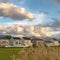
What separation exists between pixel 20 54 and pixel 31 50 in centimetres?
29


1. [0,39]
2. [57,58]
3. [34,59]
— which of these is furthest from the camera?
[0,39]

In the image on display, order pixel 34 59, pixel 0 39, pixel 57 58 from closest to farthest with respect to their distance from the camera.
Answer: pixel 57 58 < pixel 34 59 < pixel 0 39

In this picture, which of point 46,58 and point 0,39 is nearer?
point 46,58

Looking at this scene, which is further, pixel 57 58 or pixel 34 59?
pixel 34 59

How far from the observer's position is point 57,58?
4.67 meters

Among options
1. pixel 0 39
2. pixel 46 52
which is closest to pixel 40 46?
pixel 46 52

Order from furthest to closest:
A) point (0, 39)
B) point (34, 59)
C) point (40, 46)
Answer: point (0, 39)
point (40, 46)
point (34, 59)

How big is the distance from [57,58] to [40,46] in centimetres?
81

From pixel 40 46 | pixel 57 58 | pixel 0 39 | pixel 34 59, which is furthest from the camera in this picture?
pixel 0 39

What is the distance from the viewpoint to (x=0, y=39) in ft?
293

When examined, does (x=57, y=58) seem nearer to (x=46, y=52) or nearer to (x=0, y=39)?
(x=46, y=52)

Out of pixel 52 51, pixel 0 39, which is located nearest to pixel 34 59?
pixel 52 51

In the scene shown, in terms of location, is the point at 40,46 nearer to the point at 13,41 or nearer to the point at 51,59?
the point at 51,59

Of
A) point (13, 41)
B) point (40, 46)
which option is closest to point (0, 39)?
point (13, 41)
